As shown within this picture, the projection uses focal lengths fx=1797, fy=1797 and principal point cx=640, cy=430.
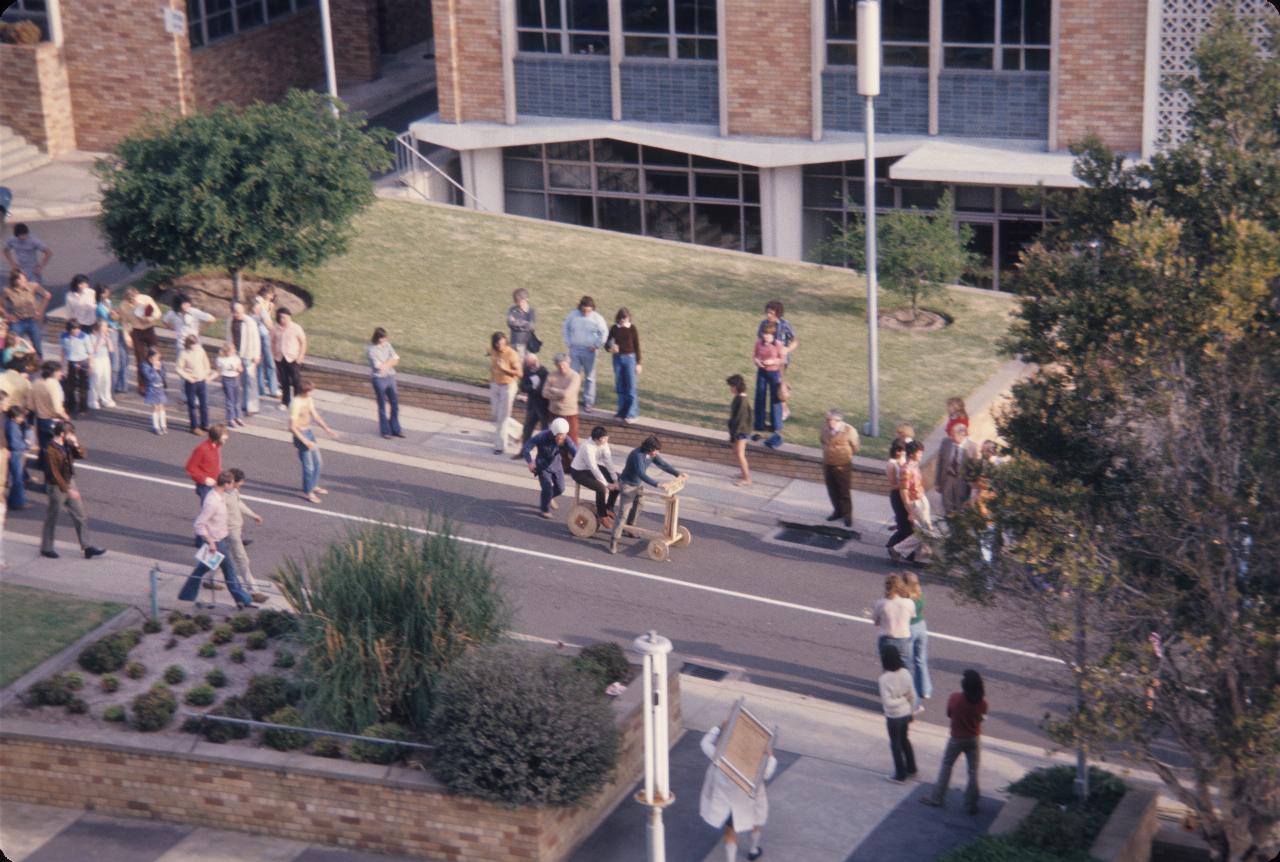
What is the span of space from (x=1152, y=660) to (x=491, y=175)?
24730 millimetres

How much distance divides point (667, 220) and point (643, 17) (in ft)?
12.5

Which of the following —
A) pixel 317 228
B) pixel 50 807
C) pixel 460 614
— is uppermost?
pixel 317 228

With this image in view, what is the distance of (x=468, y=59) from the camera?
112 ft

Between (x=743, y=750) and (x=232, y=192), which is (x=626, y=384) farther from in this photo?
(x=743, y=750)

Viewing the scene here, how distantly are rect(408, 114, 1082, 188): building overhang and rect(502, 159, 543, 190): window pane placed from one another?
0.66 metres

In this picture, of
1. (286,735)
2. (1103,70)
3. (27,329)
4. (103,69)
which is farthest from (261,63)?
(286,735)

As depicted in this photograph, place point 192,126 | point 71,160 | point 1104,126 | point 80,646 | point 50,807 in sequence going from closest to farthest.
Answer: point 50,807 < point 80,646 < point 192,126 < point 1104,126 < point 71,160

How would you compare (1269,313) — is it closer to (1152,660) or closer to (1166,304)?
(1166,304)

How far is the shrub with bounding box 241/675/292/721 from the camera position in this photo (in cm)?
1460

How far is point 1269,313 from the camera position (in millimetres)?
11789

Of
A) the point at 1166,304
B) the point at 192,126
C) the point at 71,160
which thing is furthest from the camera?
the point at 71,160

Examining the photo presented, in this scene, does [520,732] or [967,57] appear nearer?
[520,732]

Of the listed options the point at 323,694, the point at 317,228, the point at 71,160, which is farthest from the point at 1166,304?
the point at 71,160

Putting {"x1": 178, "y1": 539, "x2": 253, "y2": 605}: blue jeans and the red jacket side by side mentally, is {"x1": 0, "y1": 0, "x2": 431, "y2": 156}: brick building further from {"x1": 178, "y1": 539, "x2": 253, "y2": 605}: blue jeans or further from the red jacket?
{"x1": 178, "y1": 539, "x2": 253, "y2": 605}: blue jeans
